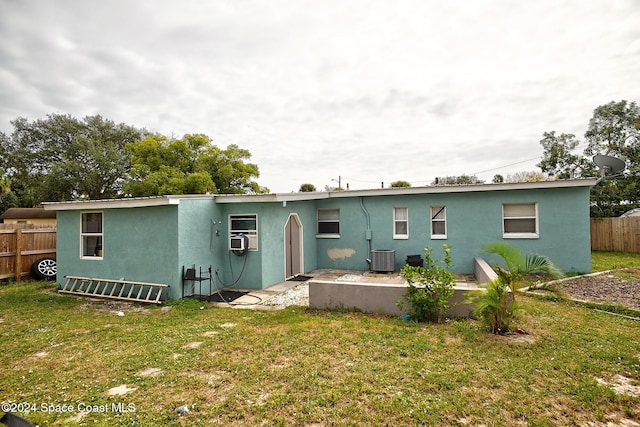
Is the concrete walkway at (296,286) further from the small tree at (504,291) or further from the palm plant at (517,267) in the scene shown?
the palm plant at (517,267)

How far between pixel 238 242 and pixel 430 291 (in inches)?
203

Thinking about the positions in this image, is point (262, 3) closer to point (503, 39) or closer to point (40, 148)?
point (503, 39)

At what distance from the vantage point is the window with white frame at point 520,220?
9.49m

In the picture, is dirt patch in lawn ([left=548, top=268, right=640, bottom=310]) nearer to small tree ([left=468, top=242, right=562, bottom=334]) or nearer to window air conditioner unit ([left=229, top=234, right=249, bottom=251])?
small tree ([left=468, top=242, right=562, bottom=334])

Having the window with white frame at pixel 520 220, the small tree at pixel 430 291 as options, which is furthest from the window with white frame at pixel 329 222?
the small tree at pixel 430 291

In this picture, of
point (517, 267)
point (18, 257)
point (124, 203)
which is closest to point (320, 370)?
point (517, 267)

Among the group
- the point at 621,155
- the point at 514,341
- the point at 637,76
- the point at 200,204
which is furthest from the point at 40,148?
the point at 621,155

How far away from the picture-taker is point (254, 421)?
8.84 feet

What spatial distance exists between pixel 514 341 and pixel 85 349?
6421 mm

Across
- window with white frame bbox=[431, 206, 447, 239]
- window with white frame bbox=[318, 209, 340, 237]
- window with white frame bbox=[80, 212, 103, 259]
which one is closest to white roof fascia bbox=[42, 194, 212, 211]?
window with white frame bbox=[80, 212, 103, 259]

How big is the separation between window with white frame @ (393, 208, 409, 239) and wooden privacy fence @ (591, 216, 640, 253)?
10634 mm

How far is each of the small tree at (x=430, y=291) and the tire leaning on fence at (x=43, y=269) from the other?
12.3 m

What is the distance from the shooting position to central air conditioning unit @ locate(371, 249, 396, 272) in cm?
1029

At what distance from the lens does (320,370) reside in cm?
364
